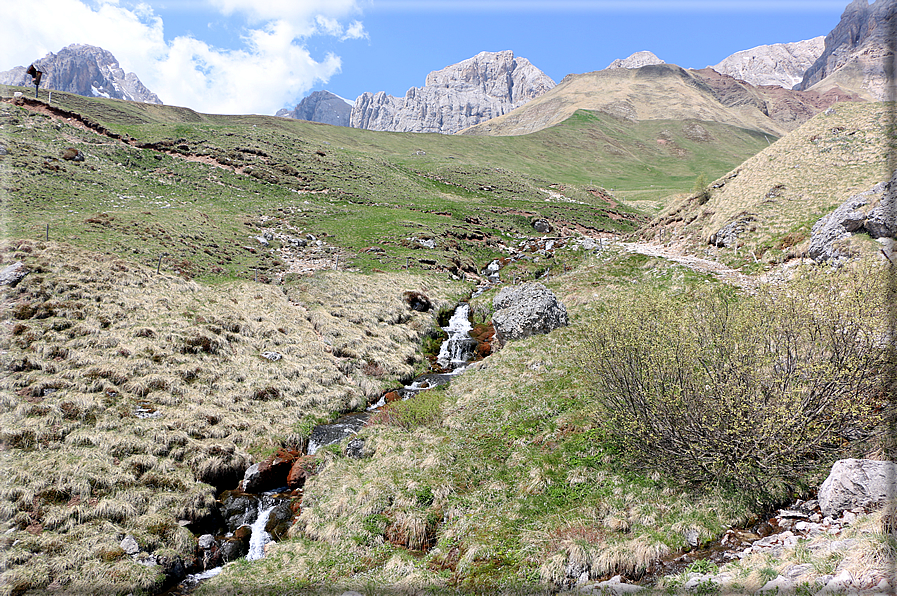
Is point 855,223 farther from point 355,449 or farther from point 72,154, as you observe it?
point 72,154

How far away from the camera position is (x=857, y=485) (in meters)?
10.5

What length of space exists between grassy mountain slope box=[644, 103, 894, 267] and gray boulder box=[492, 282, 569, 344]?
694 inches

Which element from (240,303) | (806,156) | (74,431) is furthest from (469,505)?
A: (806,156)

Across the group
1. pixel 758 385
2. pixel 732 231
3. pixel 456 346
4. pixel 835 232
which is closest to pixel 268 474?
pixel 456 346

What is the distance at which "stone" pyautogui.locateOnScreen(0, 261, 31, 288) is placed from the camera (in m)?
24.9

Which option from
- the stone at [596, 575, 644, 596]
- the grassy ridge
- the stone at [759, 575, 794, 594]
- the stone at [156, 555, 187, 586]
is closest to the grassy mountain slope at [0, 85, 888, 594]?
the stone at [156, 555, 187, 586]

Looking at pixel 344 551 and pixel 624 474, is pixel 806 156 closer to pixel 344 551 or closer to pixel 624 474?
pixel 624 474

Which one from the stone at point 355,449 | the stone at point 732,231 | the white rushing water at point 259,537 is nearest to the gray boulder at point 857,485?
the stone at point 355,449

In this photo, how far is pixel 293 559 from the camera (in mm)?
14180

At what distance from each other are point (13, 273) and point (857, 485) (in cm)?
4117

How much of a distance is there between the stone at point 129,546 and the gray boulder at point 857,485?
829 inches

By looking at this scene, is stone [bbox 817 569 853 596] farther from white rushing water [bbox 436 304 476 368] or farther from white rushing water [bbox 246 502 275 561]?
white rushing water [bbox 436 304 476 368]

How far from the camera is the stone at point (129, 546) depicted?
45.0ft

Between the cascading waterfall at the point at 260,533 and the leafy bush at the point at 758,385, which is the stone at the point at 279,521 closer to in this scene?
the cascading waterfall at the point at 260,533
